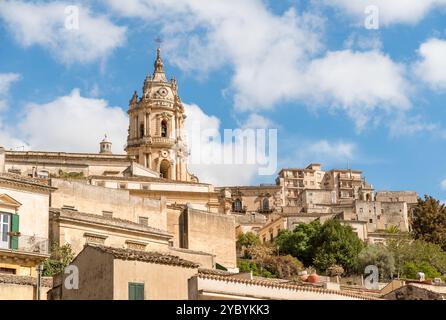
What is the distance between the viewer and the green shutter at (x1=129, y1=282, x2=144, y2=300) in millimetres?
25594

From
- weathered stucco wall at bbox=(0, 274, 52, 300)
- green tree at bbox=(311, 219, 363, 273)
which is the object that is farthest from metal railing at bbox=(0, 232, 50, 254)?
green tree at bbox=(311, 219, 363, 273)

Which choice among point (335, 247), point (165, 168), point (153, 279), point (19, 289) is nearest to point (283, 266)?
point (335, 247)

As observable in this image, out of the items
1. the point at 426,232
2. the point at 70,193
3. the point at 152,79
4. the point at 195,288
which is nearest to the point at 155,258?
the point at 195,288

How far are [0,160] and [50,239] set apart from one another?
4826mm

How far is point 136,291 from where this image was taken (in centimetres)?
2584

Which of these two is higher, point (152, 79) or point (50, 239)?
point (152, 79)

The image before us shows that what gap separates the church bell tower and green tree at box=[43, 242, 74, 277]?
54.8 metres

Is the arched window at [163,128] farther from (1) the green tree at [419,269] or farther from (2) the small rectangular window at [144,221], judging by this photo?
(2) the small rectangular window at [144,221]

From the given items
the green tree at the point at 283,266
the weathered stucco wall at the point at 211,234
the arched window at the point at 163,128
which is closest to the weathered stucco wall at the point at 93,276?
the weathered stucco wall at the point at 211,234

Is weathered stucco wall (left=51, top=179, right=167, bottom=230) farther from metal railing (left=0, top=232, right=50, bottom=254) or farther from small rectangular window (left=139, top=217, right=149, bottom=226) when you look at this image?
metal railing (left=0, top=232, right=50, bottom=254)

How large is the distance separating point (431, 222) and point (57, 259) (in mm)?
57919

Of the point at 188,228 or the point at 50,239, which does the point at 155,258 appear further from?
the point at 188,228

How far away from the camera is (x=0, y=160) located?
46219 millimetres
